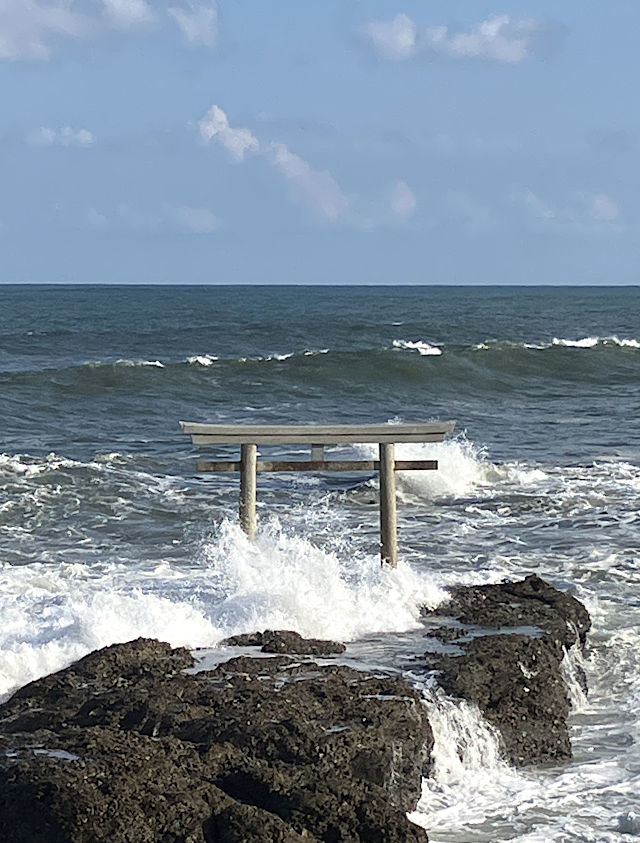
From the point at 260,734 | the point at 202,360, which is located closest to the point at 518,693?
the point at 260,734

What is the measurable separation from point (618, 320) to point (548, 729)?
64598 millimetres

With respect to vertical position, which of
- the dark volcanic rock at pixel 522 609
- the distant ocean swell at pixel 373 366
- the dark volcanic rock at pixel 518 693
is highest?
the distant ocean swell at pixel 373 366

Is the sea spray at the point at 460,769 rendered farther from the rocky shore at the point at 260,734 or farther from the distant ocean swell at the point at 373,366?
the distant ocean swell at the point at 373,366

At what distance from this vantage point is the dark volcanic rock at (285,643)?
828 centimetres

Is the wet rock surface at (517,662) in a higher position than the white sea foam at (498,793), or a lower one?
higher

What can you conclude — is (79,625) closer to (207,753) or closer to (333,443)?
(207,753)

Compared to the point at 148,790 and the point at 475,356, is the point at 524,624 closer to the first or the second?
the point at 148,790

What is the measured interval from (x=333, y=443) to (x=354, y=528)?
4232 mm

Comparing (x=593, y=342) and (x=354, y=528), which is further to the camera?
(x=593, y=342)

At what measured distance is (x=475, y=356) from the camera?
39.3 meters

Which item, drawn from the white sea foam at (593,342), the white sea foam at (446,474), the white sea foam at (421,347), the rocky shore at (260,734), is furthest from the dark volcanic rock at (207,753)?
the white sea foam at (593,342)

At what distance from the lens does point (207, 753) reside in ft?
20.7

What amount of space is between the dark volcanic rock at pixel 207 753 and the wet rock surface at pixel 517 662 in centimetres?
64

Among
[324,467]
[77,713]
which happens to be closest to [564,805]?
[77,713]
